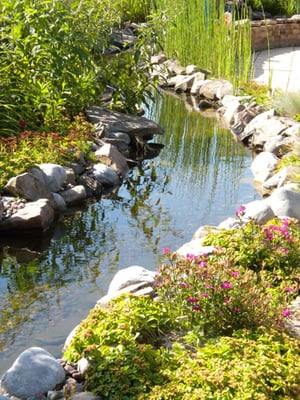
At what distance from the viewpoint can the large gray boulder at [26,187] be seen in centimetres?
650

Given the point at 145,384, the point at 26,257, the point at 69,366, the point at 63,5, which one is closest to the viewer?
the point at 145,384

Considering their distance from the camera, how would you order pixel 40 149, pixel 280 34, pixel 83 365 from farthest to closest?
1. pixel 280 34
2. pixel 40 149
3. pixel 83 365

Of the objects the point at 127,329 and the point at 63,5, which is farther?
the point at 63,5

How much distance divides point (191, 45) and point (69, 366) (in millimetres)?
10567

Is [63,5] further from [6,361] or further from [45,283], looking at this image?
[6,361]

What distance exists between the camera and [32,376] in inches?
135

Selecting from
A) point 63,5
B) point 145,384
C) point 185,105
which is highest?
point 63,5

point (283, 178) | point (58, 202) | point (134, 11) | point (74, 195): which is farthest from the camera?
point (134, 11)

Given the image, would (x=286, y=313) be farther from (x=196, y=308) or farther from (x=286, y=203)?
(x=286, y=203)

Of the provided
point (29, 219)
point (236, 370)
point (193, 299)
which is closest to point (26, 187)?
point (29, 219)

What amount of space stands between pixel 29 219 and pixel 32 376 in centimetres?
291


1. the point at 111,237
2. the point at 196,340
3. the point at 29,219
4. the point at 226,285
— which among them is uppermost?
the point at 226,285

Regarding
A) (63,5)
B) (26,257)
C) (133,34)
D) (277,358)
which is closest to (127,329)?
(277,358)

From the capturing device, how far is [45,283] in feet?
17.3
